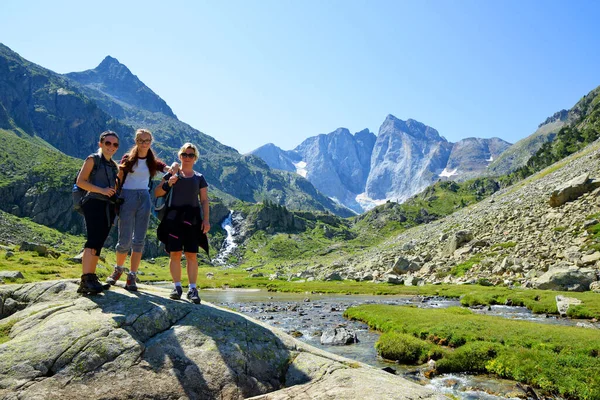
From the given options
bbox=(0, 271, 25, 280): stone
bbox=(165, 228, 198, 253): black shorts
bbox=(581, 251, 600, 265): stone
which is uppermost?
bbox=(581, 251, 600, 265): stone

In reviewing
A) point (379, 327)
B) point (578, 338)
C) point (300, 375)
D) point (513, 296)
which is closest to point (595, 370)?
point (578, 338)

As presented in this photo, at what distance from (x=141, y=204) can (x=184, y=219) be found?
1564mm

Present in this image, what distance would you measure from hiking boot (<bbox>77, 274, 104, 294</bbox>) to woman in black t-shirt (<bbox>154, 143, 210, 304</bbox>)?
2.33m

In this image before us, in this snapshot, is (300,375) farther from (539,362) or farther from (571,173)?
(571,173)

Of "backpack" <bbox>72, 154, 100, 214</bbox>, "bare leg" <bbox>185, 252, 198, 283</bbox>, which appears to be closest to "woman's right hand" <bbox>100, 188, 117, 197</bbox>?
"backpack" <bbox>72, 154, 100, 214</bbox>

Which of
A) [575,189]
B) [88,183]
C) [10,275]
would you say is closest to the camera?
[88,183]

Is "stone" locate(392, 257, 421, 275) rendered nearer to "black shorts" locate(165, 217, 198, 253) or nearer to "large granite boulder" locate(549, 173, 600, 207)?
"large granite boulder" locate(549, 173, 600, 207)

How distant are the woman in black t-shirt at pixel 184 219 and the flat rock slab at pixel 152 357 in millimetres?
1408

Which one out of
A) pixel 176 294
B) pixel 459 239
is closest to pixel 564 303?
pixel 176 294

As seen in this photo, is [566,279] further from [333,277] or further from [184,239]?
[333,277]

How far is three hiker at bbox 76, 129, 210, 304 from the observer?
1168cm

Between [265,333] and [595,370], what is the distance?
54.6 feet

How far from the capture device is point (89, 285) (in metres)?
11.3

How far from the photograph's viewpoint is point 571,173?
91750 millimetres
